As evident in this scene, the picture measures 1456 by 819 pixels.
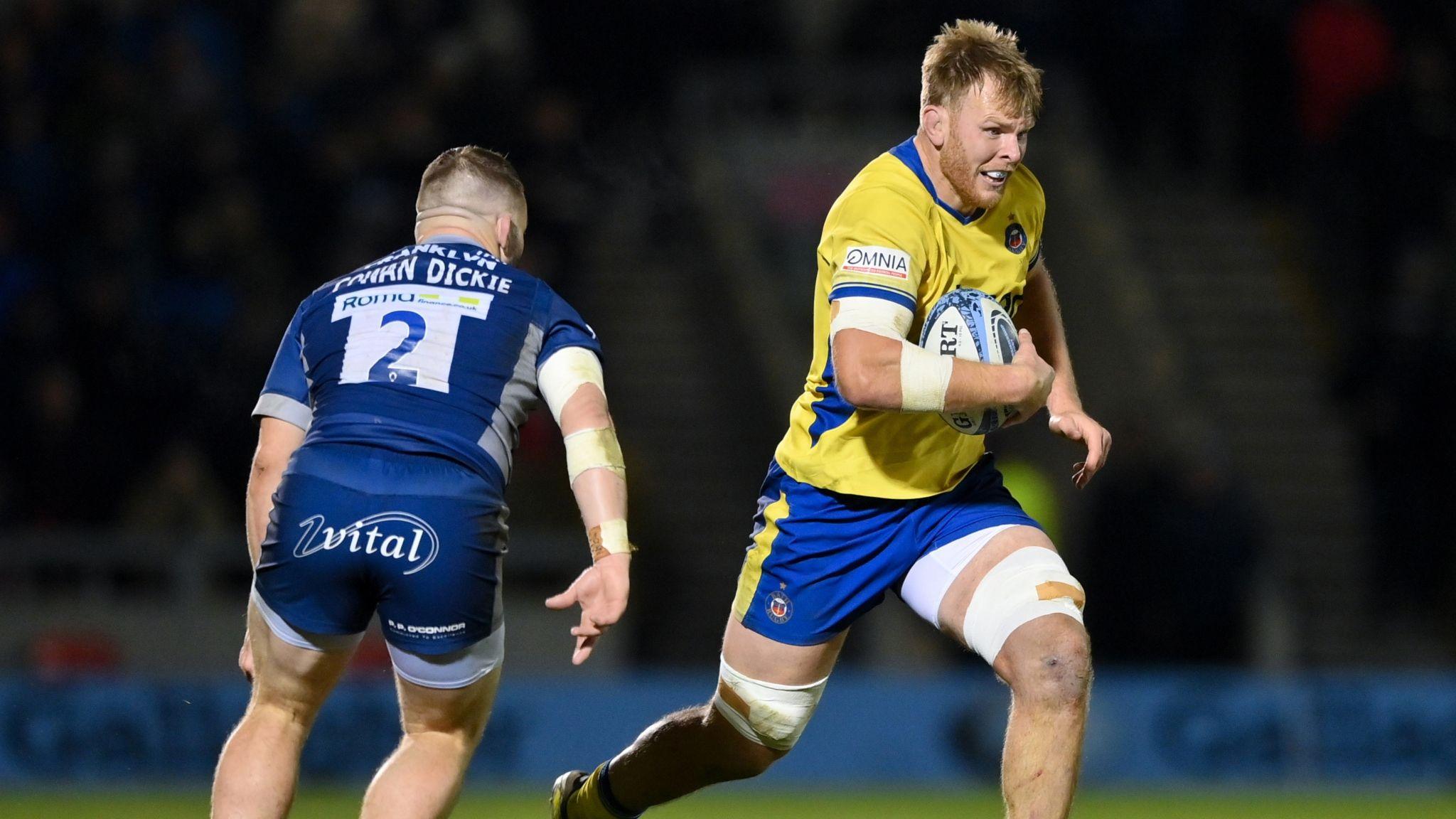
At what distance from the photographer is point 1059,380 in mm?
6277

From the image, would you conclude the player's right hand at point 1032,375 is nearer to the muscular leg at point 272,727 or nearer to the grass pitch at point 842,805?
the muscular leg at point 272,727

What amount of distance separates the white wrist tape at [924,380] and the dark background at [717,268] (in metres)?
6.97

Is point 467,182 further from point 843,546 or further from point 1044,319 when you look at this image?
point 1044,319

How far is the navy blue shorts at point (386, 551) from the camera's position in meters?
5.08

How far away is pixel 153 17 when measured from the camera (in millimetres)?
13570

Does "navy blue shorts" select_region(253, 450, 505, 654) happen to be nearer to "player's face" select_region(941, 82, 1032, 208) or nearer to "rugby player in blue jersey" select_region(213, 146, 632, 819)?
"rugby player in blue jersey" select_region(213, 146, 632, 819)

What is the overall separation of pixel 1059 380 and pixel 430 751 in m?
2.23

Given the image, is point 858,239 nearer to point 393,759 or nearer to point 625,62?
point 393,759

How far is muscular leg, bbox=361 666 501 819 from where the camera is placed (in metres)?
5.16

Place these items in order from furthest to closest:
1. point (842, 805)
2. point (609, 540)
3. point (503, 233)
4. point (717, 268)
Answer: point (717, 268), point (842, 805), point (503, 233), point (609, 540)

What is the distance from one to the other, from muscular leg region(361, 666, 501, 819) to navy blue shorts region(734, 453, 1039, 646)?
946mm

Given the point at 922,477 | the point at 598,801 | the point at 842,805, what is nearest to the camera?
the point at 922,477

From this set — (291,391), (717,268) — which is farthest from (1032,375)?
(717,268)

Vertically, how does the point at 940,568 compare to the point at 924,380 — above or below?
below
